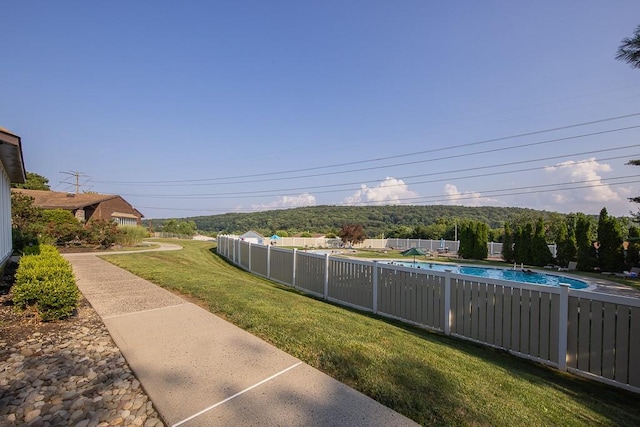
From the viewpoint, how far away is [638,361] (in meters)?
3.71

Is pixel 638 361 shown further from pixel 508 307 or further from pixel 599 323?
pixel 508 307

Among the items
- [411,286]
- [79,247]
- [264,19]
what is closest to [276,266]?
[411,286]

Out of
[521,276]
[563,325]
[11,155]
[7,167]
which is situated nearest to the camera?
[563,325]

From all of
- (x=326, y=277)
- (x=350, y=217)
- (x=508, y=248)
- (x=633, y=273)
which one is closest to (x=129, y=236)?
(x=326, y=277)

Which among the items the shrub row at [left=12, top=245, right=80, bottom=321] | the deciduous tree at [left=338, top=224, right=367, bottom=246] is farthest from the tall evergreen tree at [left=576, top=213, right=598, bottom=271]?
the shrub row at [left=12, top=245, right=80, bottom=321]

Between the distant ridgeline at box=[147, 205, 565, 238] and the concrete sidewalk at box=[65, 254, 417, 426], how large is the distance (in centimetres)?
5452

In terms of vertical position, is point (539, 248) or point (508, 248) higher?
point (539, 248)

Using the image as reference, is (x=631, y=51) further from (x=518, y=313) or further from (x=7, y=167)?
(x=7, y=167)

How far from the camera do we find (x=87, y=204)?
30453mm

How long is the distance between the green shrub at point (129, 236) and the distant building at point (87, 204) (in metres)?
5.55

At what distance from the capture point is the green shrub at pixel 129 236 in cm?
2061

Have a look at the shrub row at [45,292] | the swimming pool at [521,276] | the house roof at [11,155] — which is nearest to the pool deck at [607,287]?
the swimming pool at [521,276]

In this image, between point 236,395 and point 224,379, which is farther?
point 224,379

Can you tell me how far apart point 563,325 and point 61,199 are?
127 feet
